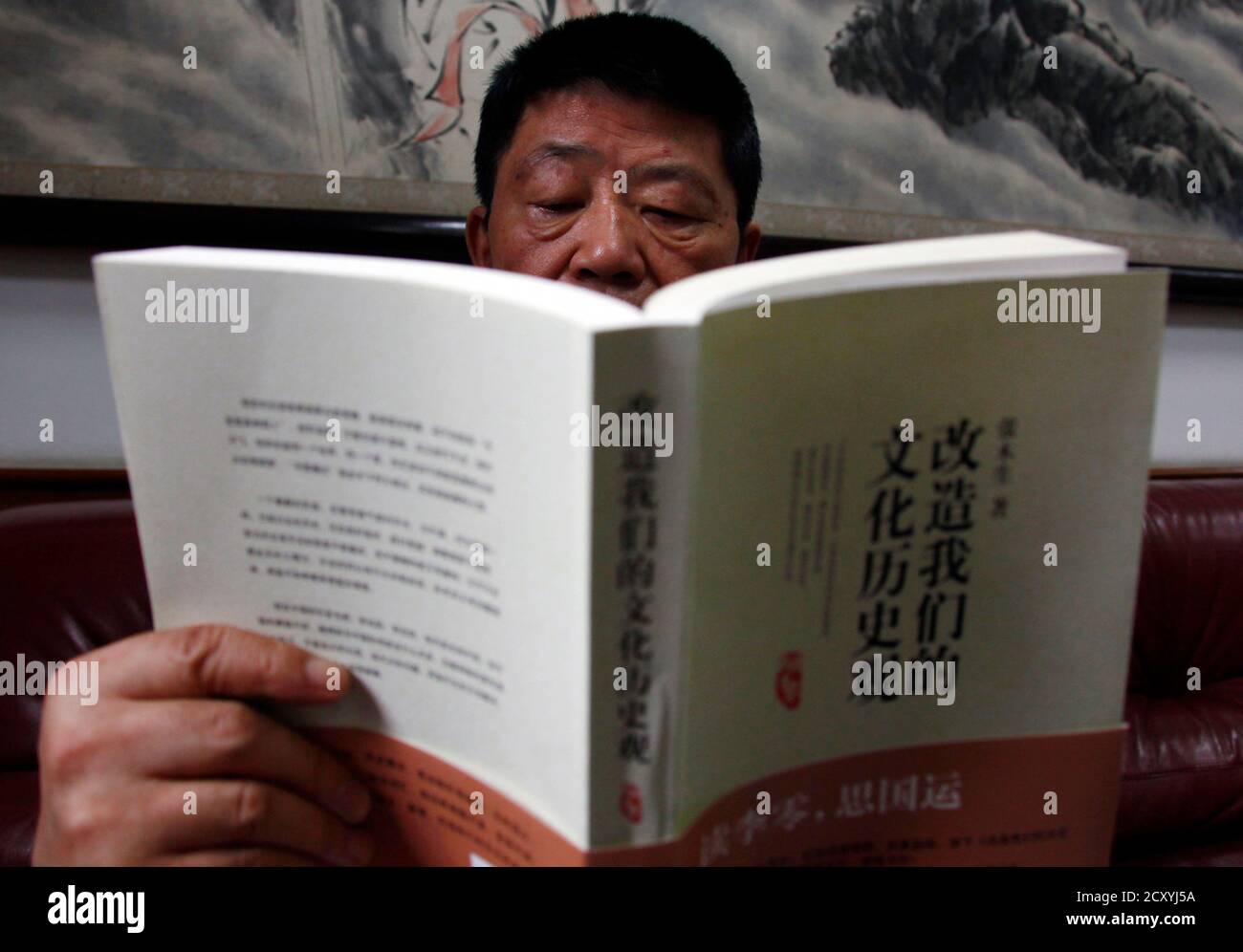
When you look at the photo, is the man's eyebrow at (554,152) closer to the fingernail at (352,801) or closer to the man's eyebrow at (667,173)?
the man's eyebrow at (667,173)

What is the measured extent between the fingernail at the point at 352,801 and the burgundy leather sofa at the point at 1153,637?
620 millimetres

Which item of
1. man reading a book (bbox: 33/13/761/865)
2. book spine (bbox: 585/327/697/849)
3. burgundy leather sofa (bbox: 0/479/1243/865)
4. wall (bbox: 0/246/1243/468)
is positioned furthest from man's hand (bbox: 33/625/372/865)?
wall (bbox: 0/246/1243/468)

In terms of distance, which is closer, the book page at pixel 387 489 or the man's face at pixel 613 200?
the book page at pixel 387 489

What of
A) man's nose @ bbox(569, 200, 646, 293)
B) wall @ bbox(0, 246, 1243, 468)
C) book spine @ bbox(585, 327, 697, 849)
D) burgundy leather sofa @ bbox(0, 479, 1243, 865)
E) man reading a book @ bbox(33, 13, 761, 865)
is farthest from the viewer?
wall @ bbox(0, 246, 1243, 468)

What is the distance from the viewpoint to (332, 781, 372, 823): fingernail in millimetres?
479

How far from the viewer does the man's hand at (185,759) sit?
44cm

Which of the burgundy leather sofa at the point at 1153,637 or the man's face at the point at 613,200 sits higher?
the man's face at the point at 613,200

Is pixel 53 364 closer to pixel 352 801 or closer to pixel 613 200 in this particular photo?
pixel 613 200

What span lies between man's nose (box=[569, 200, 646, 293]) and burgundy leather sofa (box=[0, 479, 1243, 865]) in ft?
2.11

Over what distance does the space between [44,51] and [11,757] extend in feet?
2.71

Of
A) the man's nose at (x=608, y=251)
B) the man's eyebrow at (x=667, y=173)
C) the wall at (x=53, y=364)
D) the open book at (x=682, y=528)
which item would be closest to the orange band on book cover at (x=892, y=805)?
the open book at (x=682, y=528)

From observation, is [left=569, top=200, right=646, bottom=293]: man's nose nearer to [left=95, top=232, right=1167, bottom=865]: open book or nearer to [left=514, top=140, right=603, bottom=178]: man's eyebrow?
[left=514, top=140, right=603, bottom=178]: man's eyebrow

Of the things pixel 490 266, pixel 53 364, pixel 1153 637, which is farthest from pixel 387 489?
pixel 1153 637
